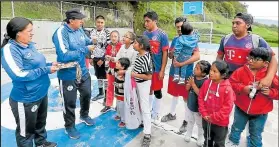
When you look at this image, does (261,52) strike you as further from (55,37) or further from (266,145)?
(55,37)

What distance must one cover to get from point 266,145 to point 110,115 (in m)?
2.48

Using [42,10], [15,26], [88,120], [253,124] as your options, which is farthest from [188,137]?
[42,10]

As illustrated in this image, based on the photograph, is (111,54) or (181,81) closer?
(181,81)

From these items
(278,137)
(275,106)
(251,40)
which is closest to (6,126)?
(251,40)

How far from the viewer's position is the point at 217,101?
2.60m

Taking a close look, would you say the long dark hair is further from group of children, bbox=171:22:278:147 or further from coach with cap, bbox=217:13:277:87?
coach with cap, bbox=217:13:277:87

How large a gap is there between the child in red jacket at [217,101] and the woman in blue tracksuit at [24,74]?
5.74 ft

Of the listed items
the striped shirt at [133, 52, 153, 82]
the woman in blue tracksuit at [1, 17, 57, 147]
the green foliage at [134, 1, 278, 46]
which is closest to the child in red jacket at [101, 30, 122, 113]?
the striped shirt at [133, 52, 153, 82]

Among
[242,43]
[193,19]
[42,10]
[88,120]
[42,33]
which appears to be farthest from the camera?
[193,19]

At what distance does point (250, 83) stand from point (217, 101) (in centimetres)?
45

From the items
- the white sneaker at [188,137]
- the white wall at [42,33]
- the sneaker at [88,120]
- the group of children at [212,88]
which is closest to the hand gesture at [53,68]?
the group of children at [212,88]

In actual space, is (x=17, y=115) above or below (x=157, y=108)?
above

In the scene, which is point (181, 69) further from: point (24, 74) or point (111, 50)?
point (24, 74)

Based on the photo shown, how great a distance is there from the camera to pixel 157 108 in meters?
3.89
